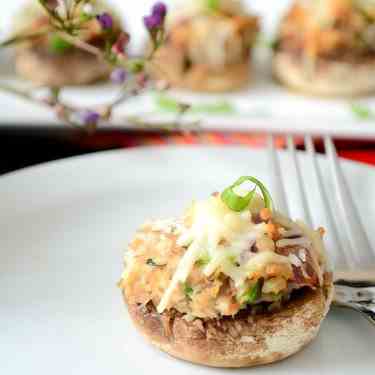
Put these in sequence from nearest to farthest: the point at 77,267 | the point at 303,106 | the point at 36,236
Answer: the point at 77,267 → the point at 36,236 → the point at 303,106

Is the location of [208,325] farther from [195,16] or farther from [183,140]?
[195,16]

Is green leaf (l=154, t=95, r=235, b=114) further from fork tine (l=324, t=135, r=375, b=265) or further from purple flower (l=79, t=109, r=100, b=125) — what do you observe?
fork tine (l=324, t=135, r=375, b=265)

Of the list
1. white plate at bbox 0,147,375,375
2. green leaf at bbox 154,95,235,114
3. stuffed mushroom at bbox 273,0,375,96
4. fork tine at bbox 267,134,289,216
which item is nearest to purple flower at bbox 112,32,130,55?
white plate at bbox 0,147,375,375

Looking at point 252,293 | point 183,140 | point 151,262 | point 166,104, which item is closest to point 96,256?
point 151,262

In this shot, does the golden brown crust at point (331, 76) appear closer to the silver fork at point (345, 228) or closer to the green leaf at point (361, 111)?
the green leaf at point (361, 111)

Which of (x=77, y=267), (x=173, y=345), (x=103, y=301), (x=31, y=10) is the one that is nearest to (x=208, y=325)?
(x=173, y=345)

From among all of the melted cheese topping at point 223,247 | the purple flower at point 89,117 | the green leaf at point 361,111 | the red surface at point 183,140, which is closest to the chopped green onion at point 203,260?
the melted cheese topping at point 223,247
